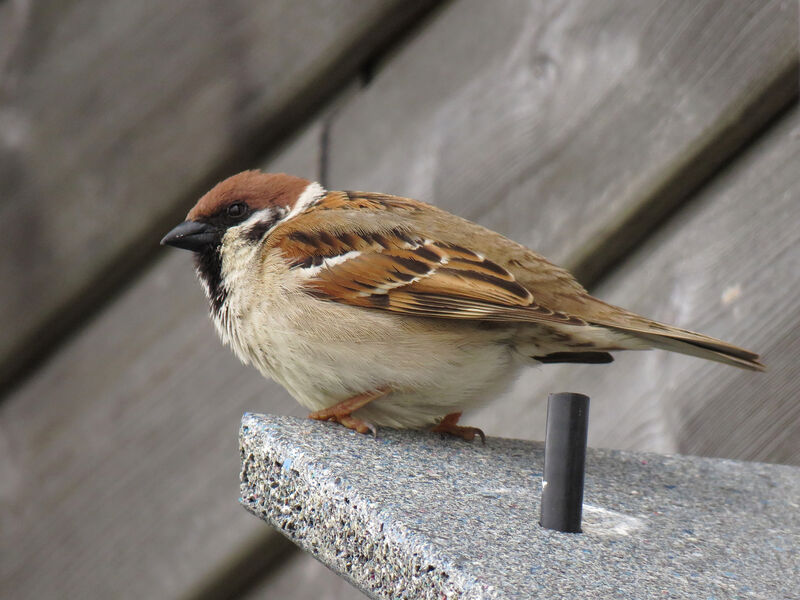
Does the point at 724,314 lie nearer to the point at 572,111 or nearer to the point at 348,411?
the point at 572,111

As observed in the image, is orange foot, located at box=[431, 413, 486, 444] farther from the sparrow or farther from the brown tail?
the brown tail

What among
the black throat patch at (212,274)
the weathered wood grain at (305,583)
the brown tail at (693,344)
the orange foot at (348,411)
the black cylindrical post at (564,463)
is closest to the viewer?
the black cylindrical post at (564,463)

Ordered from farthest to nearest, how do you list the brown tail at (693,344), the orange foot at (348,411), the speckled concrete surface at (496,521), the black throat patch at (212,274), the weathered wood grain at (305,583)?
the weathered wood grain at (305,583) → the black throat patch at (212,274) → the orange foot at (348,411) → the brown tail at (693,344) → the speckled concrete surface at (496,521)

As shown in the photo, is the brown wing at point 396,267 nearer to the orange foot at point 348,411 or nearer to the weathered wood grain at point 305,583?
the orange foot at point 348,411

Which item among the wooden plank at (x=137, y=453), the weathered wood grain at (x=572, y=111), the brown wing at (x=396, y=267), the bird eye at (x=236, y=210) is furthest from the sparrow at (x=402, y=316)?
the wooden plank at (x=137, y=453)

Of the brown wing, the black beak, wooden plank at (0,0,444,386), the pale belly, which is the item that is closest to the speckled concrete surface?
the pale belly

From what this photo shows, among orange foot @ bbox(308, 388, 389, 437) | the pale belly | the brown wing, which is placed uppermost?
the brown wing

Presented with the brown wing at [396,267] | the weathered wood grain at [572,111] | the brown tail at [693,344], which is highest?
the weathered wood grain at [572,111]
